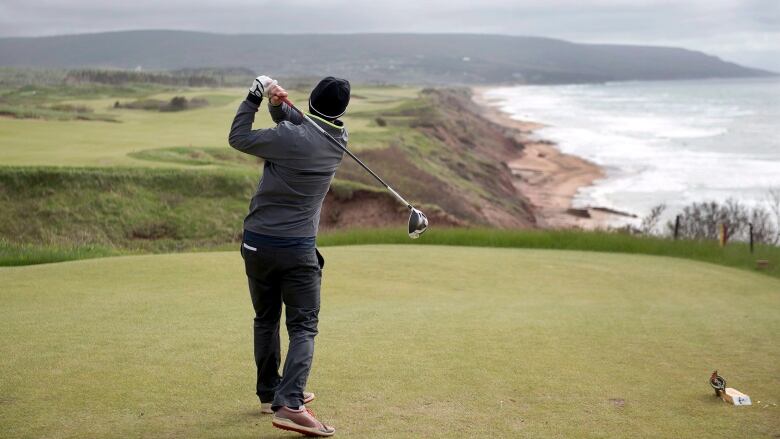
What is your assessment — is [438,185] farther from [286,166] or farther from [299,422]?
[299,422]

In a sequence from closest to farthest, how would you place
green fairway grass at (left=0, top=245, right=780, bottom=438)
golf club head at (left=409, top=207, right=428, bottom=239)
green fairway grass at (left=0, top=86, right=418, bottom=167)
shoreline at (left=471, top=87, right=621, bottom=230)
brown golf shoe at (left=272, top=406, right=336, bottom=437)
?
brown golf shoe at (left=272, top=406, right=336, bottom=437) → green fairway grass at (left=0, top=245, right=780, bottom=438) → golf club head at (left=409, top=207, right=428, bottom=239) → green fairway grass at (left=0, top=86, right=418, bottom=167) → shoreline at (left=471, top=87, right=621, bottom=230)

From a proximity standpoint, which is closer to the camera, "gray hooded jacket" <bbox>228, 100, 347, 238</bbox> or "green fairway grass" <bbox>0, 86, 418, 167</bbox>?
"gray hooded jacket" <bbox>228, 100, 347, 238</bbox>

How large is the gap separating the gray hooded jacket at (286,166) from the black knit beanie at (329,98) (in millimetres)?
70

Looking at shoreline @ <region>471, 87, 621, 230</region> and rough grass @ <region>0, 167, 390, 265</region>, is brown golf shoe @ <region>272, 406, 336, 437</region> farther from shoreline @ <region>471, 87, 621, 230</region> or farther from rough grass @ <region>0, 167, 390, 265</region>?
shoreline @ <region>471, 87, 621, 230</region>

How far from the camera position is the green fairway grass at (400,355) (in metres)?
5.74

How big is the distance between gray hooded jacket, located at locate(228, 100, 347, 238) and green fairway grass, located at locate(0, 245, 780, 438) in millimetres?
1220

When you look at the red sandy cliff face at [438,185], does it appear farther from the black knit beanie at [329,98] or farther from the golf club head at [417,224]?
the black knit beanie at [329,98]

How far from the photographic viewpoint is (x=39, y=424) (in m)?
5.38

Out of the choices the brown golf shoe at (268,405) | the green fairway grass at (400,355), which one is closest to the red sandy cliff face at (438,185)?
the green fairway grass at (400,355)

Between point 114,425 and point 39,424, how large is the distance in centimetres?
42

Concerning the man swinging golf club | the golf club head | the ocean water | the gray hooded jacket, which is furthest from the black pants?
the ocean water

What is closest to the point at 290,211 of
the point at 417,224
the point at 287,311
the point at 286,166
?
the point at 286,166

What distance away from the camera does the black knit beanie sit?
563 cm

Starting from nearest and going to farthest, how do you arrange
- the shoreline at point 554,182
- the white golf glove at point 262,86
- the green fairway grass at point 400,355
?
the white golf glove at point 262,86 < the green fairway grass at point 400,355 < the shoreline at point 554,182
